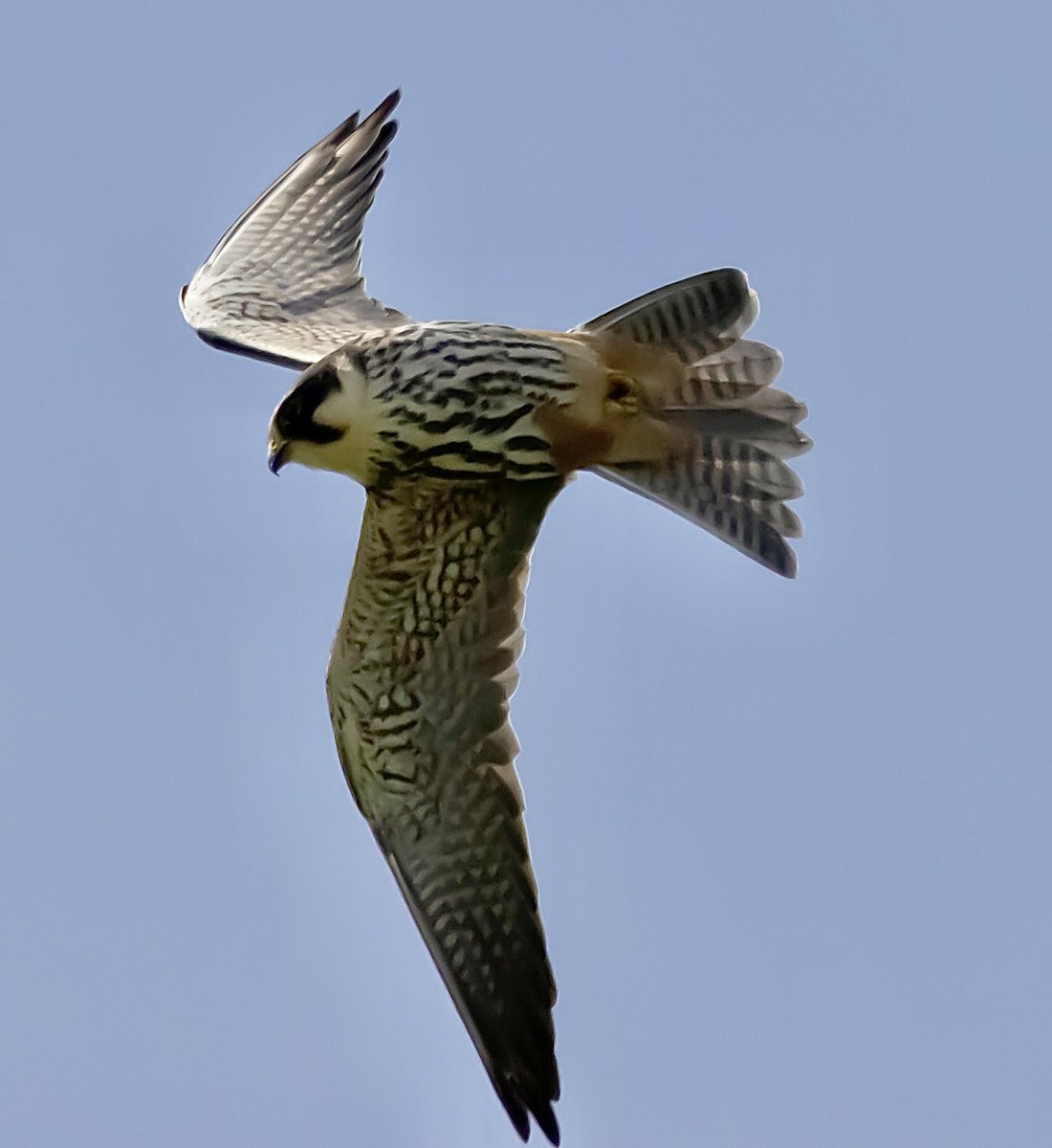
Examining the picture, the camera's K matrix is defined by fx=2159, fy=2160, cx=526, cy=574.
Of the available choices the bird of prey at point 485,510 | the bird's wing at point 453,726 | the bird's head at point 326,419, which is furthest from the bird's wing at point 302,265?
the bird's wing at point 453,726

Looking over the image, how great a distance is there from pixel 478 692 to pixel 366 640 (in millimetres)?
446

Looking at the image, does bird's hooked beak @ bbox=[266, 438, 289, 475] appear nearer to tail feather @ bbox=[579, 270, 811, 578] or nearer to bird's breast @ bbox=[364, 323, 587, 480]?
bird's breast @ bbox=[364, 323, 587, 480]

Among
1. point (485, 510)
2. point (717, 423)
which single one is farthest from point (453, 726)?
point (717, 423)

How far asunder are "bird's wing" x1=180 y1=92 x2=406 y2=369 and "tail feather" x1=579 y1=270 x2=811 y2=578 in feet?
4.27

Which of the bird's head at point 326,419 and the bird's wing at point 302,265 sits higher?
the bird's wing at point 302,265

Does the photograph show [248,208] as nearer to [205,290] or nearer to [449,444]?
[205,290]

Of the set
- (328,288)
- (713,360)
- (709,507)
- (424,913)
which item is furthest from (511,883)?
(328,288)

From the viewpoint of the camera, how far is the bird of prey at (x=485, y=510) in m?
7.34

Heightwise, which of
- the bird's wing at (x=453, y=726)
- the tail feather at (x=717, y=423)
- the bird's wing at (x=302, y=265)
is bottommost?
the bird's wing at (x=453, y=726)

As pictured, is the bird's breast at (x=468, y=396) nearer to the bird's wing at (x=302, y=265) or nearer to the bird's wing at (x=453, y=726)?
the bird's wing at (x=453, y=726)

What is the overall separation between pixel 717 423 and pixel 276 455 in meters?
1.56

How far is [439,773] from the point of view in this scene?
309 inches

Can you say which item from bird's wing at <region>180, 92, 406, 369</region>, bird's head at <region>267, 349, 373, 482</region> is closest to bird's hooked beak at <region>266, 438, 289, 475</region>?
bird's head at <region>267, 349, 373, 482</region>

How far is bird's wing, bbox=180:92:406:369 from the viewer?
8414 millimetres
